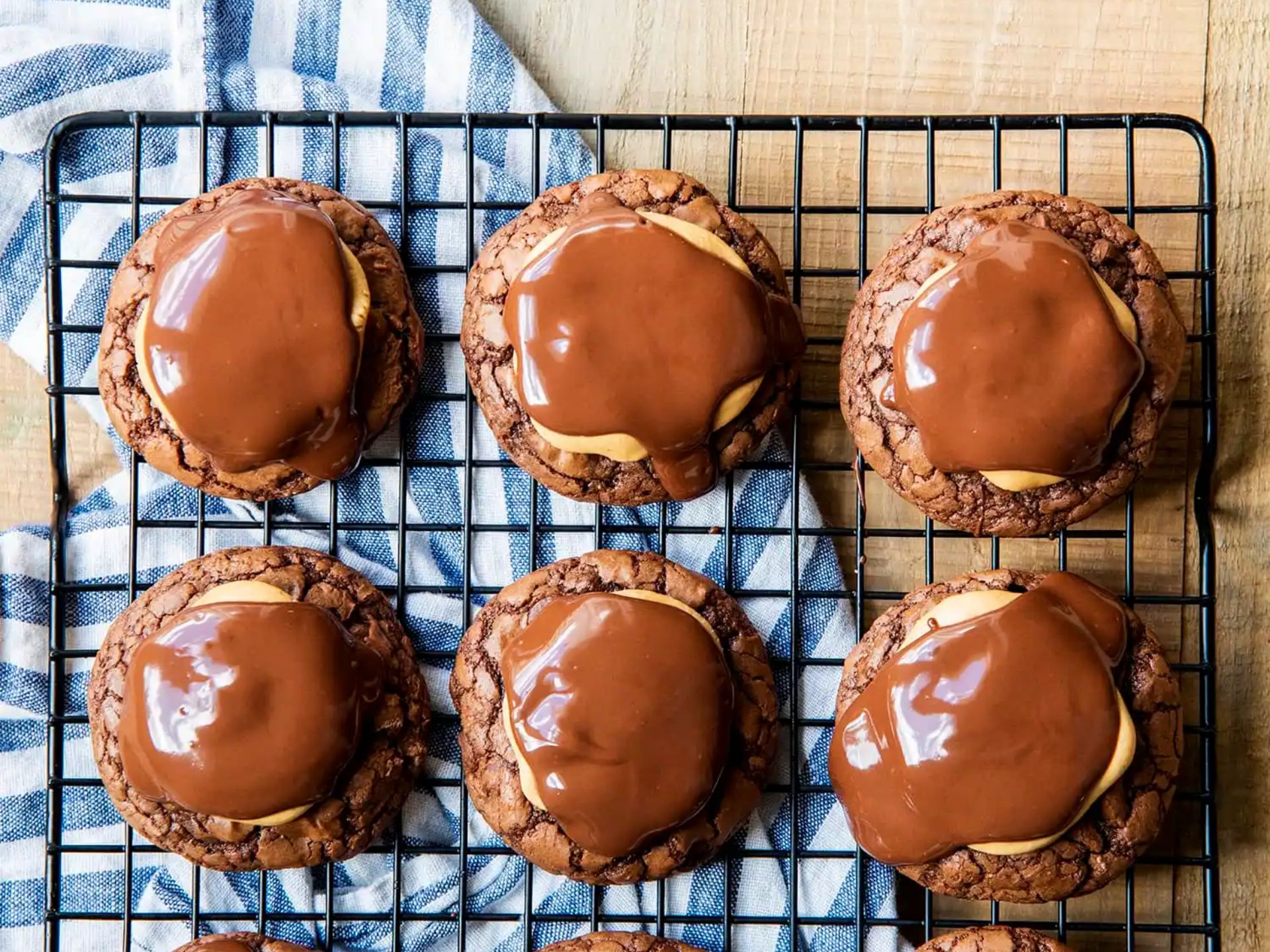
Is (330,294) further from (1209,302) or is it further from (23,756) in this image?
(1209,302)

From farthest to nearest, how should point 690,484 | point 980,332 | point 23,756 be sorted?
point 23,756 < point 690,484 < point 980,332

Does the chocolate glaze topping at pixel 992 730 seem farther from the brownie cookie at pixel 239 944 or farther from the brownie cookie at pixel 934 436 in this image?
the brownie cookie at pixel 239 944

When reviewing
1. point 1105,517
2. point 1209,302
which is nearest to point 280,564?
point 1105,517

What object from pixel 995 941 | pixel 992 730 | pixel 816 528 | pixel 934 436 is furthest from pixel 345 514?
pixel 995 941

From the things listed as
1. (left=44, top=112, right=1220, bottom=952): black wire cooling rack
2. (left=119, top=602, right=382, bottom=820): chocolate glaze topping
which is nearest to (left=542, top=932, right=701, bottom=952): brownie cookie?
(left=44, top=112, right=1220, bottom=952): black wire cooling rack

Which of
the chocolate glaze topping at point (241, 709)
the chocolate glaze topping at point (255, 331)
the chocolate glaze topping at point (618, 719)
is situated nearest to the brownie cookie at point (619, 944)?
the chocolate glaze topping at point (618, 719)

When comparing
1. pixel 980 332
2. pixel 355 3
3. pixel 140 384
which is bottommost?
pixel 140 384
